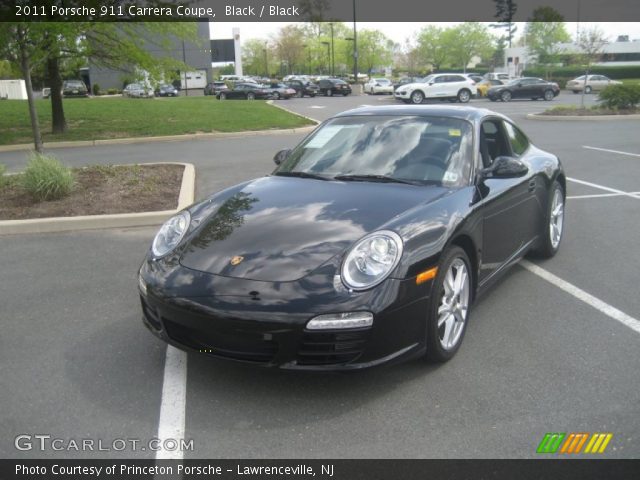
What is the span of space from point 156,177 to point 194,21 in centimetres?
857

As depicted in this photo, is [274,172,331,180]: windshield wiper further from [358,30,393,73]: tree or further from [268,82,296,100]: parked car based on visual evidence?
[358,30,393,73]: tree

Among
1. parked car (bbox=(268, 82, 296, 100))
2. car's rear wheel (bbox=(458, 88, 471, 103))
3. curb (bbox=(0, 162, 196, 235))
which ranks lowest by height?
curb (bbox=(0, 162, 196, 235))

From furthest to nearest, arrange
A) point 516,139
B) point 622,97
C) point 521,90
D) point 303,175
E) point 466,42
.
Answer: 1. point 466,42
2. point 521,90
3. point 622,97
4. point 516,139
5. point 303,175

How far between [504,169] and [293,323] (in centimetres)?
213

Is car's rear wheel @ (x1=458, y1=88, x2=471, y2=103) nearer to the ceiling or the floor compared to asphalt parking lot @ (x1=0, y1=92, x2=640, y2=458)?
nearer to the ceiling

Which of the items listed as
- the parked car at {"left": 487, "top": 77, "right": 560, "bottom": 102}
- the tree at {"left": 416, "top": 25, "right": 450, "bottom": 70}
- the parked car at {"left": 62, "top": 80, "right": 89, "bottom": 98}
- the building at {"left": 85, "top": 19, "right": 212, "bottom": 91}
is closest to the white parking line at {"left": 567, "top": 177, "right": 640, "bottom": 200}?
the parked car at {"left": 487, "top": 77, "right": 560, "bottom": 102}

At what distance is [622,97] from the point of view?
22.0 metres

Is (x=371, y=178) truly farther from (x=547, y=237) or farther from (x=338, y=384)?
(x=547, y=237)

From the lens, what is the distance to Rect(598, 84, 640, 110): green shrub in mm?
22000

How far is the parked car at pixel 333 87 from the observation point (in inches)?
1801

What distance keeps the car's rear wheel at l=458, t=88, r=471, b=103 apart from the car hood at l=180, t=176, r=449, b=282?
32.6 meters

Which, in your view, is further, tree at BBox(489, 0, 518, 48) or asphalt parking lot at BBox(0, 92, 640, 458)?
tree at BBox(489, 0, 518, 48)

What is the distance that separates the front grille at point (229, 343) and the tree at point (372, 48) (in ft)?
304

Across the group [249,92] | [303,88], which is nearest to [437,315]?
[249,92]
